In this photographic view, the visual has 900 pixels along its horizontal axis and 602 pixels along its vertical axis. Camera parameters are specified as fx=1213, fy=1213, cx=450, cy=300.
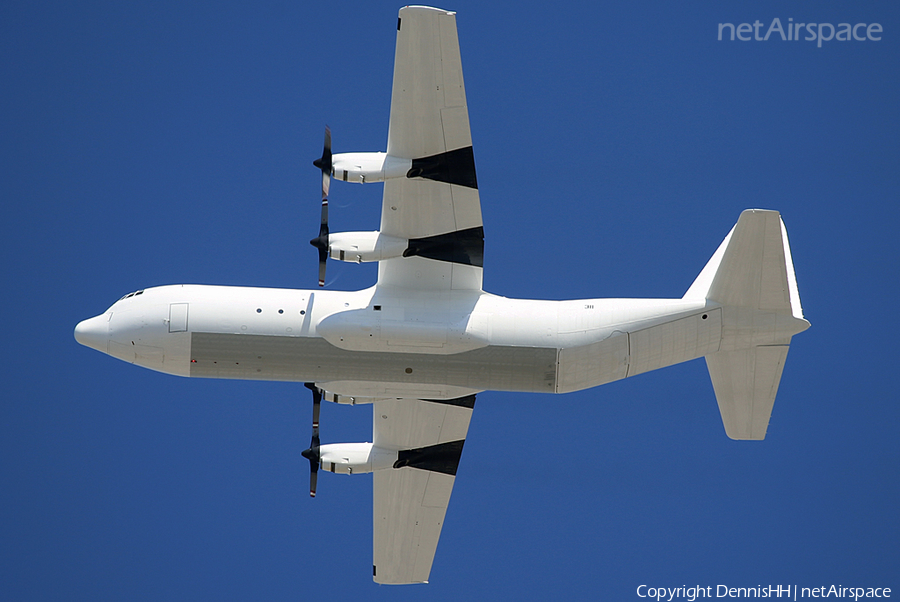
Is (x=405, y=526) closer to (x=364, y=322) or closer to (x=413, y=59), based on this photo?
(x=364, y=322)

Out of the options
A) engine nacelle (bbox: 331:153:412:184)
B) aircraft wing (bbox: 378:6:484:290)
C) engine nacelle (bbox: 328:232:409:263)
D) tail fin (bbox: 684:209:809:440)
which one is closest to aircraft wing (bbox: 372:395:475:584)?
aircraft wing (bbox: 378:6:484:290)

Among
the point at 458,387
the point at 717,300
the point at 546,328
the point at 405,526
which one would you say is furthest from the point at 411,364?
the point at 717,300

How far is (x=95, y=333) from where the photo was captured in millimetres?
25250

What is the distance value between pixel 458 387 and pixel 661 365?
14.1 feet

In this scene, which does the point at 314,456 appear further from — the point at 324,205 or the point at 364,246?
the point at 324,205

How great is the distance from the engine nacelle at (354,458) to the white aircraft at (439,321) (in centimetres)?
170

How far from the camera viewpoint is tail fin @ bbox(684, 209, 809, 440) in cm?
2488

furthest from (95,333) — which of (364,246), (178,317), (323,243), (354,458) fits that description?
(354,458)

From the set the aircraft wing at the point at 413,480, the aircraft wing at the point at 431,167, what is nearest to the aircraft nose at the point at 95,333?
the aircraft wing at the point at 431,167

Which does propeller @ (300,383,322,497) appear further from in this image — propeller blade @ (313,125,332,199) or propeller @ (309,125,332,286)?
propeller blade @ (313,125,332,199)

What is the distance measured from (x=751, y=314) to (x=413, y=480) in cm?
840

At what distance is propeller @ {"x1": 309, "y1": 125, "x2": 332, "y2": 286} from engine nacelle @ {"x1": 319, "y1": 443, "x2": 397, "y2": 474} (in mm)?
4246

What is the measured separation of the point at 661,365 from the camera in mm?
25438

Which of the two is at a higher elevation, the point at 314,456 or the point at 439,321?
the point at 439,321
